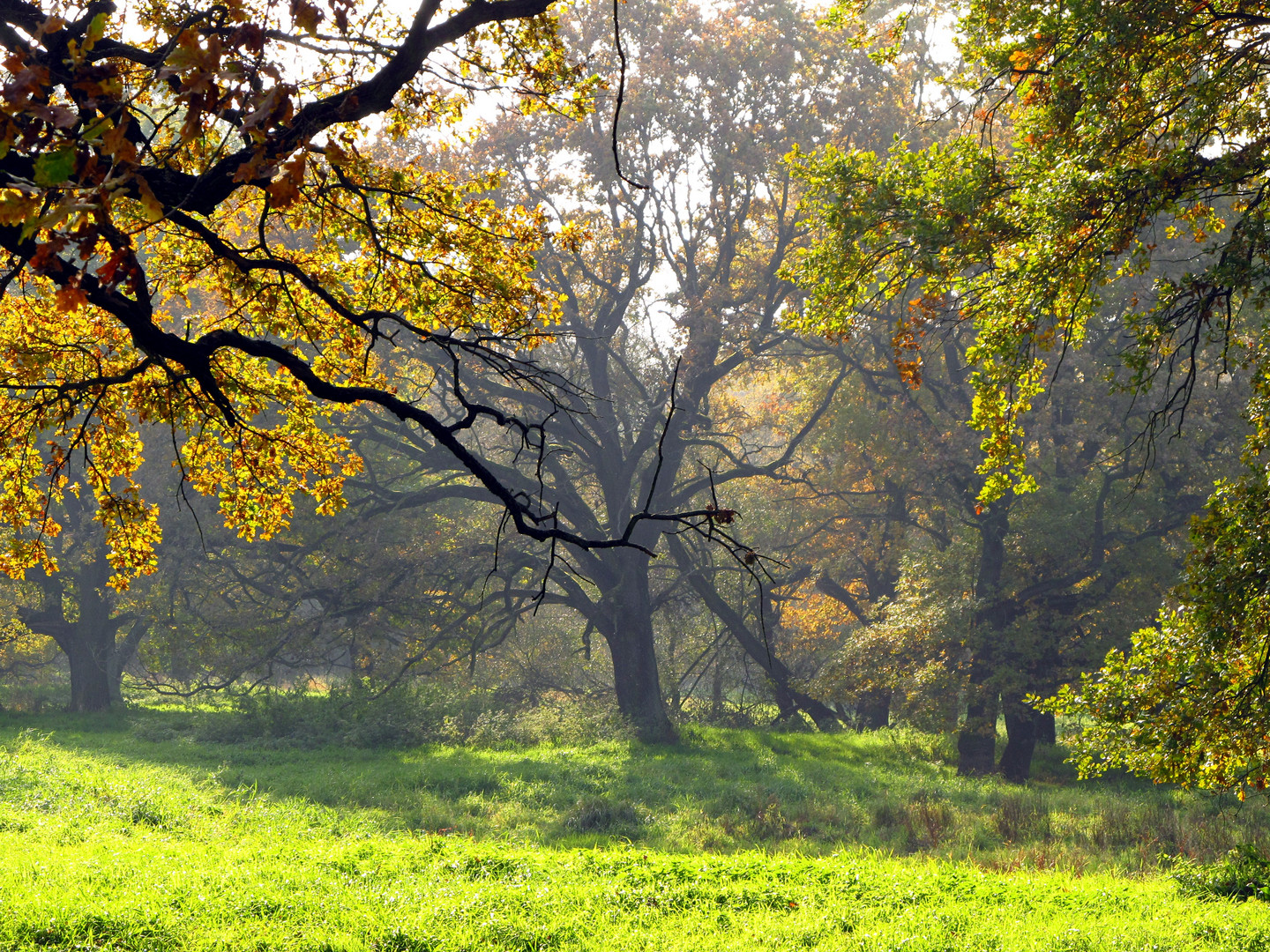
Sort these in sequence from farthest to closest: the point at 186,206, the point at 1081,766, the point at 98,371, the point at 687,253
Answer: the point at 687,253 → the point at 1081,766 → the point at 98,371 → the point at 186,206

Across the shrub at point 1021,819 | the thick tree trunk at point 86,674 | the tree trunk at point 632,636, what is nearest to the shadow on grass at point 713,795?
the shrub at point 1021,819

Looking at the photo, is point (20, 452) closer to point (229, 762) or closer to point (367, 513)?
point (229, 762)

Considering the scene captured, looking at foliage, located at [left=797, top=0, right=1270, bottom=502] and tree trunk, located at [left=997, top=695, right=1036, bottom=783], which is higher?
foliage, located at [left=797, top=0, right=1270, bottom=502]

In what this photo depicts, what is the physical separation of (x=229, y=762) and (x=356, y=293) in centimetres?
1302

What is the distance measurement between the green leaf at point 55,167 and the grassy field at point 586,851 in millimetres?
5623

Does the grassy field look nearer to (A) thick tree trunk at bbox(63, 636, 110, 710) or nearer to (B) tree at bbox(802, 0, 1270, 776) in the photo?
(B) tree at bbox(802, 0, 1270, 776)

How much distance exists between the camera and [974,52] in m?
9.96

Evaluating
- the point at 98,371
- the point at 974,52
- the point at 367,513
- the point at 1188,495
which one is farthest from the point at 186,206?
the point at 1188,495

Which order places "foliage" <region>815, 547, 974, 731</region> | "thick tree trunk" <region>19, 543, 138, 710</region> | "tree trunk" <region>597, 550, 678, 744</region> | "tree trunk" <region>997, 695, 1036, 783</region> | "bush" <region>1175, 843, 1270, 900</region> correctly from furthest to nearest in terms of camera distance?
"thick tree trunk" <region>19, 543, 138, 710</region>, "tree trunk" <region>597, 550, 678, 744</region>, "tree trunk" <region>997, 695, 1036, 783</region>, "foliage" <region>815, 547, 974, 731</region>, "bush" <region>1175, 843, 1270, 900</region>

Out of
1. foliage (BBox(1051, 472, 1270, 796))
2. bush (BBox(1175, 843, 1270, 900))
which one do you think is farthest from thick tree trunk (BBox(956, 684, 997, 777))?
foliage (BBox(1051, 472, 1270, 796))

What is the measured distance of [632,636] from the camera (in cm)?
2461

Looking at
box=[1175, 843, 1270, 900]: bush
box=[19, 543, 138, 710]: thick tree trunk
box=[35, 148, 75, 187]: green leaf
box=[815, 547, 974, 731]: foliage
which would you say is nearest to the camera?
box=[35, 148, 75, 187]: green leaf

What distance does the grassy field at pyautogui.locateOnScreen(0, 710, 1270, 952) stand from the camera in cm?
737

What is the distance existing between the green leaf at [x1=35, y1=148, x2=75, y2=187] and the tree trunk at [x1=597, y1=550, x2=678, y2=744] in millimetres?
21182
